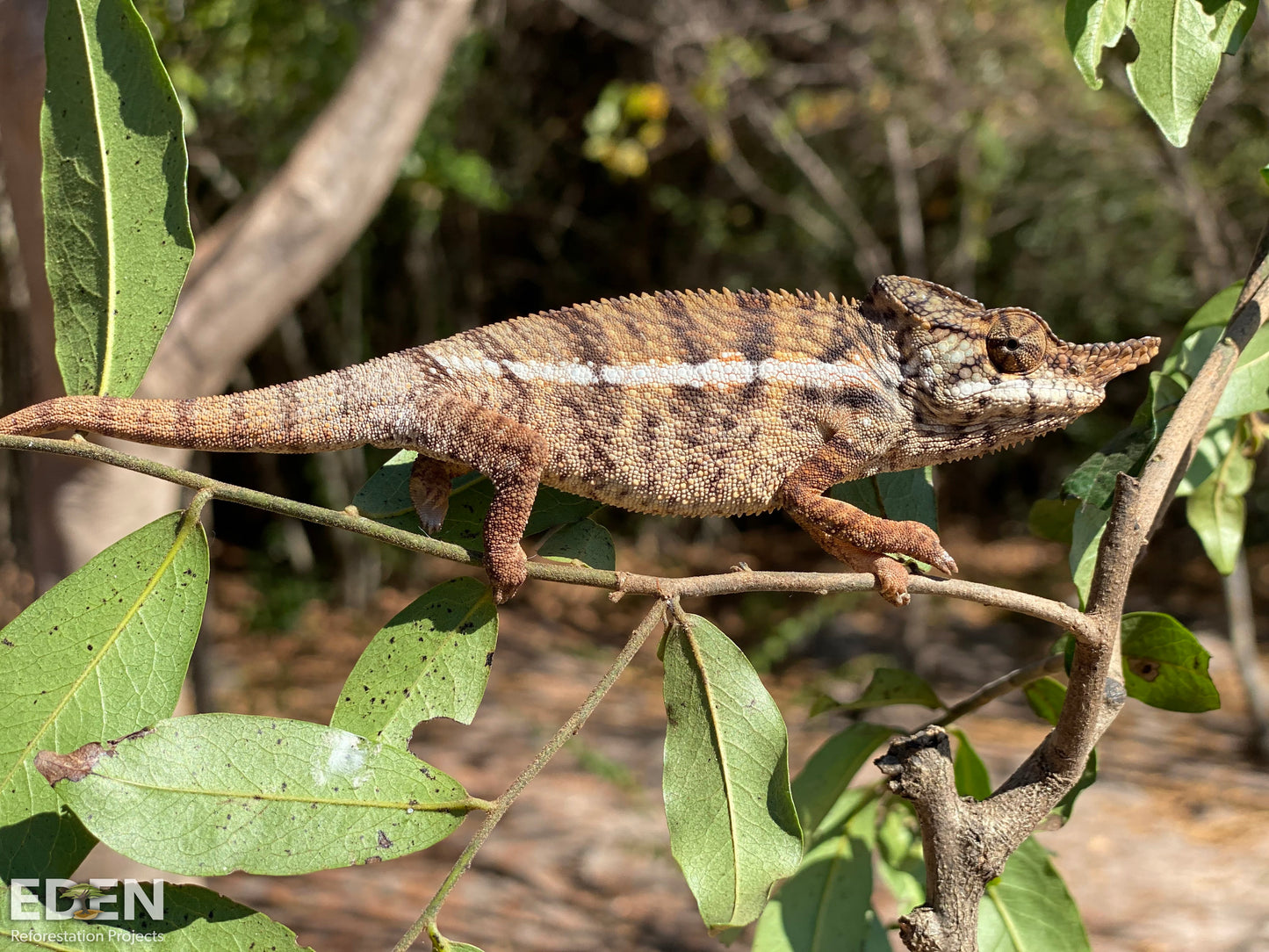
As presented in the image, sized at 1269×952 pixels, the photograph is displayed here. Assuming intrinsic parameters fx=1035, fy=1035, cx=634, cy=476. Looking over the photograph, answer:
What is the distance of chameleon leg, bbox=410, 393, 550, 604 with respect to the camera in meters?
1.10

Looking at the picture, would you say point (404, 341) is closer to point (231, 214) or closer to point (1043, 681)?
point (231, 214)

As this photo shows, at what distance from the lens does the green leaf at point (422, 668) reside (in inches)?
37.2

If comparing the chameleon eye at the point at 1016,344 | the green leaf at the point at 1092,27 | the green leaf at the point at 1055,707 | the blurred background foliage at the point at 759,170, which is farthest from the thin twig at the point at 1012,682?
the blurred background foliage at the point at 759,170

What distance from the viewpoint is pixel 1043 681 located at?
118 centimetres

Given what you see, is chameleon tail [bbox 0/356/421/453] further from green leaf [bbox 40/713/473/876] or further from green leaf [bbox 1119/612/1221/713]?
green leaf [bbox 1119/612/1221/713]

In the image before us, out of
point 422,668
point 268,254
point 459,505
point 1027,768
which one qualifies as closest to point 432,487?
point 459,505

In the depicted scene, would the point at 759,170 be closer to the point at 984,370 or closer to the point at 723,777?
the point at 984,370

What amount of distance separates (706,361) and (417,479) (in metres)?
0.37

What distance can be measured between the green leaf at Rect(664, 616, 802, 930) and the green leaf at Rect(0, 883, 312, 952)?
0.33 m

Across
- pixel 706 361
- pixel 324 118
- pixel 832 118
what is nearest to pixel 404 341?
pixel 832 118

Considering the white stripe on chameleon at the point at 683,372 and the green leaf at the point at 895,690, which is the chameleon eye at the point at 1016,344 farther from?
the green leaf at the point at 895,690

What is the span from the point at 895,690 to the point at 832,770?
13cm

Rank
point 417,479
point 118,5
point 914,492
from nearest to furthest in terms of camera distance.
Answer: point 118,5
point 417,479
point 914,492

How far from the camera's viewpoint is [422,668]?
0.96 metres
